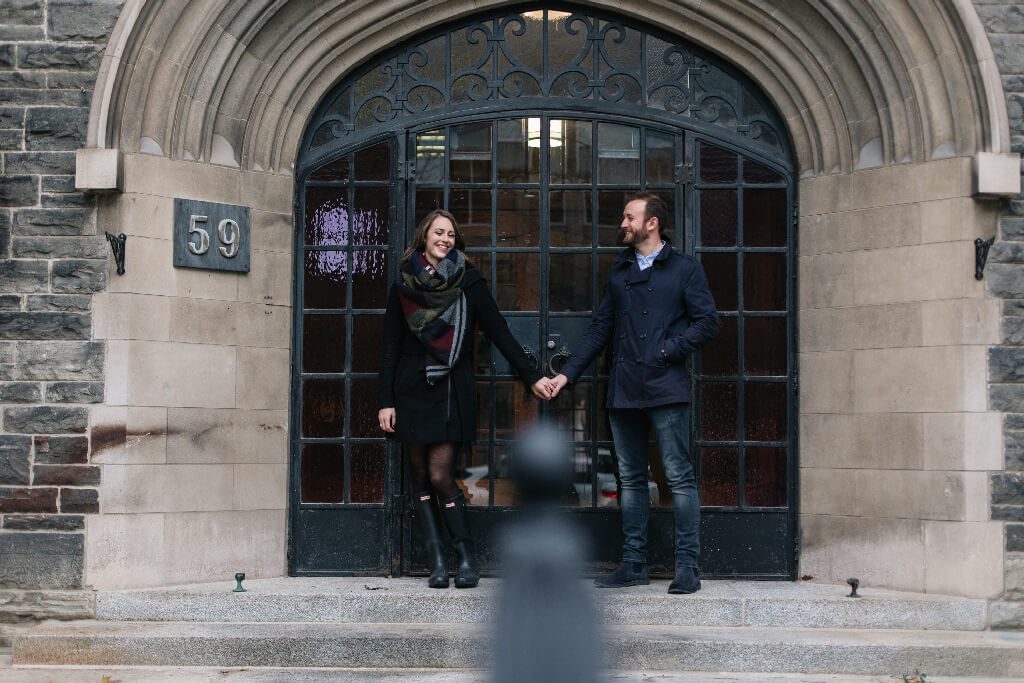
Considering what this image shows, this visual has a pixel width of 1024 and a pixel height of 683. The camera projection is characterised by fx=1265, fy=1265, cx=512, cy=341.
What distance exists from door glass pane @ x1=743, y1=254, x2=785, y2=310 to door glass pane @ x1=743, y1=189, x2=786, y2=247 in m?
0.09

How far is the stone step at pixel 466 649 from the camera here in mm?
5574

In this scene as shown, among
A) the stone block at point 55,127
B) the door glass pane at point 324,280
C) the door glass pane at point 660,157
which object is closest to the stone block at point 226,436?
the door glass pane at point 324,280

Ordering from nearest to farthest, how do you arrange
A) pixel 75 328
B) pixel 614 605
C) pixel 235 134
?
pixel 614 605 < pixel 75 328 < pixel 235 134

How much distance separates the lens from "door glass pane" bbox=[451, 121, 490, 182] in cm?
700

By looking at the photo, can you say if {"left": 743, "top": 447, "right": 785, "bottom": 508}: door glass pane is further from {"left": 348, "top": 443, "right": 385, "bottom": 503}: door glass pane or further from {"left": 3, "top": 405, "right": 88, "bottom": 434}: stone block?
{"left": 3, "top": 405, "right": 88, "bottom": 434}: stone block

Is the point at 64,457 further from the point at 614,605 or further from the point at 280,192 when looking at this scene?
the point at 614,605

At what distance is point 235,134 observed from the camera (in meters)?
6.78

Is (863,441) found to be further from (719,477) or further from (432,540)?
(432,540)

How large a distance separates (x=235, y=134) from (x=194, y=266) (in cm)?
78

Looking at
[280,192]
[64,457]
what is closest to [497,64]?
[280,192]

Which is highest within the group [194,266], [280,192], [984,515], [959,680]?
[280,192]

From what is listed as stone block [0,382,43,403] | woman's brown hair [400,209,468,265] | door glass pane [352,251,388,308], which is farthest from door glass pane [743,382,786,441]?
stone block [0,382,43,403]

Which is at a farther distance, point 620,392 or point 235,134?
point 235,134

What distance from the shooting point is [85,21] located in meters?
6.39
